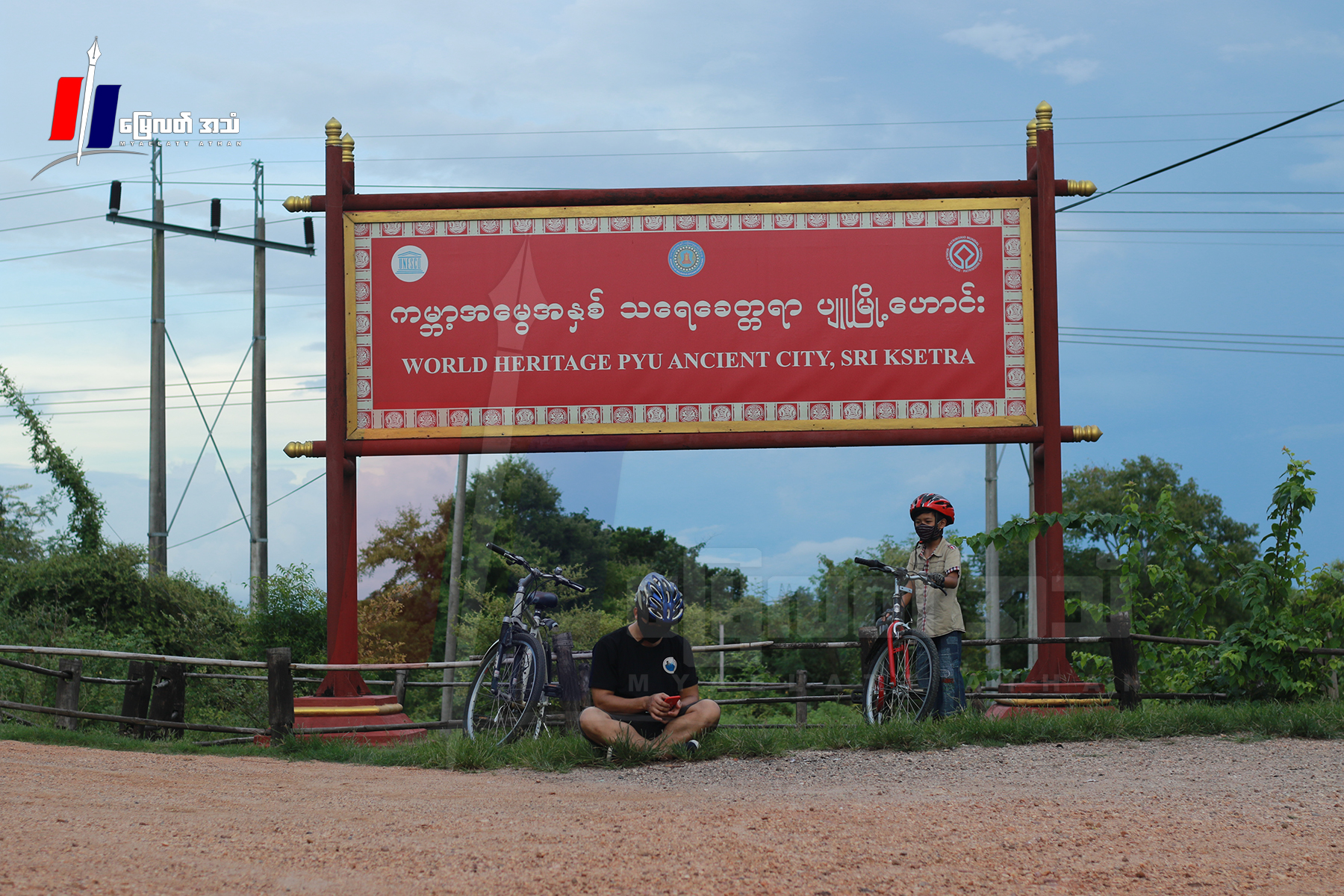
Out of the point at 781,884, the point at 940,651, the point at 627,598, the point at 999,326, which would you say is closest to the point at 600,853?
the point at 781,884

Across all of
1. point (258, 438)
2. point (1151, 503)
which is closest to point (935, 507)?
point (258, 438)

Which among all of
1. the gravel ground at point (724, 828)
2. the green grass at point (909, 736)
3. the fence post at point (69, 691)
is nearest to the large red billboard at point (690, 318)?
the green grass at point (909, 736)

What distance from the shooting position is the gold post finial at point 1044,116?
10055 mm

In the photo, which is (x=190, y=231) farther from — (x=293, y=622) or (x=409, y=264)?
(x=409, y=264)

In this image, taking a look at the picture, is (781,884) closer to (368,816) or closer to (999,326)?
(368,816)

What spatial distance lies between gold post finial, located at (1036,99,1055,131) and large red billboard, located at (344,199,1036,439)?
709mm

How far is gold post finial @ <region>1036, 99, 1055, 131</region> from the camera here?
396 inches

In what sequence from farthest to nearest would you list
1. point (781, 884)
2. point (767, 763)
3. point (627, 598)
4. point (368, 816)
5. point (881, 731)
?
point (627, 598) → point (881, 731) → point (767, 763) → point (368, 816) → point (781, 884)

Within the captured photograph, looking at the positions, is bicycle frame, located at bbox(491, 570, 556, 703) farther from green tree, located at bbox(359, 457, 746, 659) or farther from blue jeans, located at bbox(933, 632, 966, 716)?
green tree, located at bbox(359, 457, 746, 659)

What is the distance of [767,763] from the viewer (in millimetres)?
6754

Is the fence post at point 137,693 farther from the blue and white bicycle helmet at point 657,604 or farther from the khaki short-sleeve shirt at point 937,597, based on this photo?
the khaki short-sleeve shirt at point 937,597

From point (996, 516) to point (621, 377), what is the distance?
13.2 metres

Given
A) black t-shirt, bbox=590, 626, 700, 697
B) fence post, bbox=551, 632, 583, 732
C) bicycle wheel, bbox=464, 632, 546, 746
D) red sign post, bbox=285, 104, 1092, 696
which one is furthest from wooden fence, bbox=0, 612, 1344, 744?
black t-shirt, bbox=590, 626, 700, 697

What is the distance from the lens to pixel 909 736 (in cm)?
715
